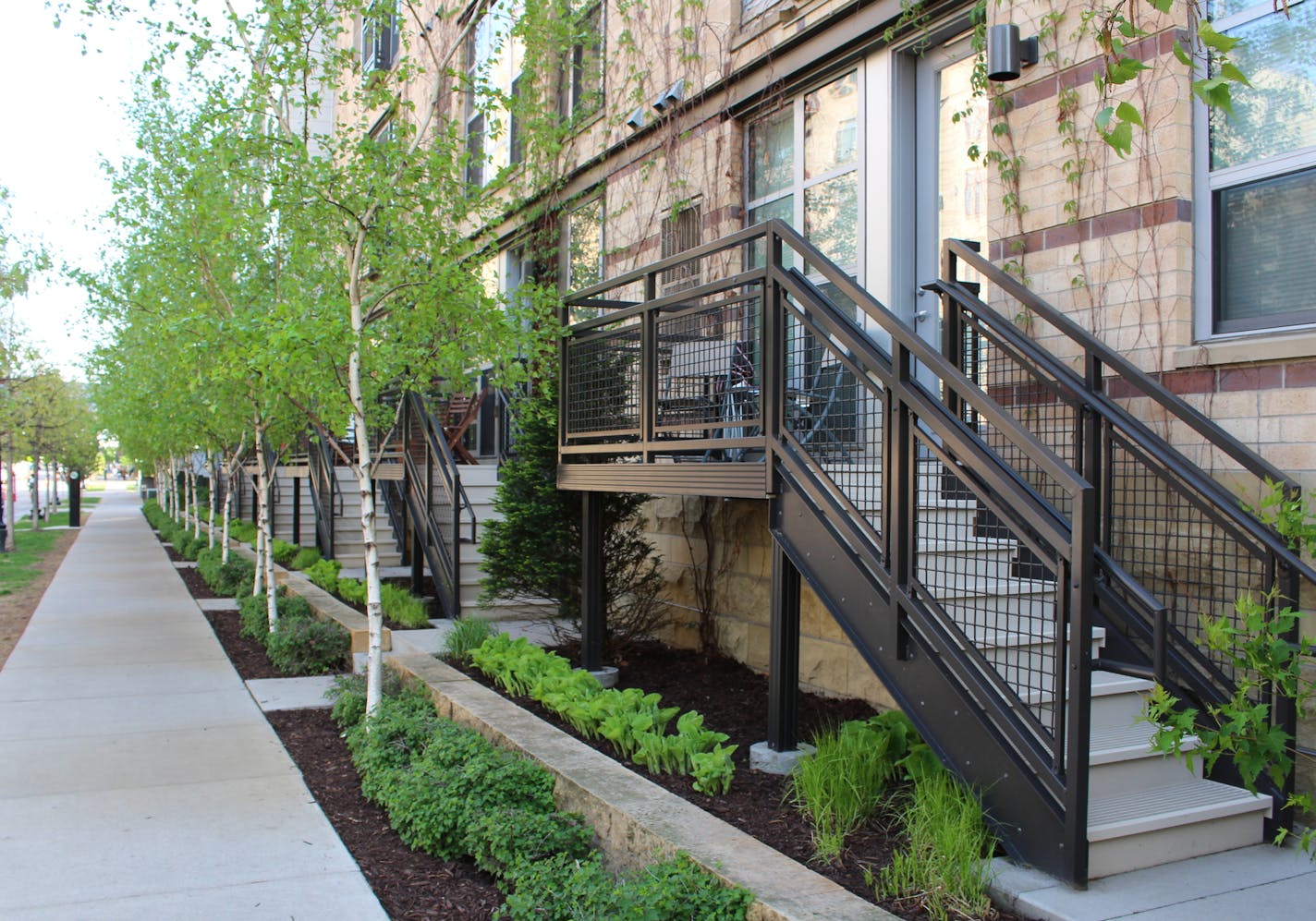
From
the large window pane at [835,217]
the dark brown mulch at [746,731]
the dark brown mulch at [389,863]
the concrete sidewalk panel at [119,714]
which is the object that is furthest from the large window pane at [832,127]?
the concrete sidewalk panel at [119,714]

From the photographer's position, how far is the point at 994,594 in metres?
4.27

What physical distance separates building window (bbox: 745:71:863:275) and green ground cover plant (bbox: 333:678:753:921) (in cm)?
403

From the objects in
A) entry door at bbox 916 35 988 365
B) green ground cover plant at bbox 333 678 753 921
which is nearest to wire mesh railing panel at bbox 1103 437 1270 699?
entry door at bbox 916 35 988 365

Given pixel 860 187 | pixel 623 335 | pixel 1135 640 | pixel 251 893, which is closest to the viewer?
pixel 251 893

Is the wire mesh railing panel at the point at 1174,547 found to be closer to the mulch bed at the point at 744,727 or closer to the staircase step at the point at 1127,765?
the staircase step at the point at 1127,765

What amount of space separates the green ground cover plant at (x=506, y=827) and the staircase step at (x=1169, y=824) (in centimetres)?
122

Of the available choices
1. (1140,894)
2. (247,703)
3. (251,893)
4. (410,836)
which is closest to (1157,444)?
(1140,894)

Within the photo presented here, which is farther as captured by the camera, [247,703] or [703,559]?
[703,559]

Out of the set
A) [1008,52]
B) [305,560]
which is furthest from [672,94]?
[305,560]

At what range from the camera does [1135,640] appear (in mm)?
4570

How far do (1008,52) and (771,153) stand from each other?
2.76 metres

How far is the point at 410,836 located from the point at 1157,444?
3.62 meters

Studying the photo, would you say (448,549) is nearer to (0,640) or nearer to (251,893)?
(0,640)

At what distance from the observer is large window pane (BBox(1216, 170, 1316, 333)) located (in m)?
4.46
